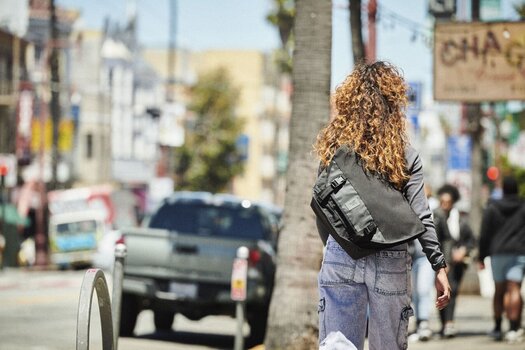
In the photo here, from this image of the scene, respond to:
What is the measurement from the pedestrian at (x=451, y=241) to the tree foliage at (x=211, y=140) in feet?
171

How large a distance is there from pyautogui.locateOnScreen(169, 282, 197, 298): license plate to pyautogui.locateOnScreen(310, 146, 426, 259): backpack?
8.57 meters

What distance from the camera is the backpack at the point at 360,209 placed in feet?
18.1

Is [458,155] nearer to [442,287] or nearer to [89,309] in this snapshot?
[89,309]

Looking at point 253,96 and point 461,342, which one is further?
point 253,96

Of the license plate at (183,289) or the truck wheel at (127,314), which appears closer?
the license plate at (183,289)

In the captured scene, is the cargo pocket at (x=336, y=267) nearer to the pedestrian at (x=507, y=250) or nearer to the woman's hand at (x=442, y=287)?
the woman's hand at (x=442, y=287)

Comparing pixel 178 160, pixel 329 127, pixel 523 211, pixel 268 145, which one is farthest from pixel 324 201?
pixel 268 145

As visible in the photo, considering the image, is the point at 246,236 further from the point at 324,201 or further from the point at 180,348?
the point at 324,201

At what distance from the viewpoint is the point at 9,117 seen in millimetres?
55750

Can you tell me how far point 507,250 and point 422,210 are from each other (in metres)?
8.02

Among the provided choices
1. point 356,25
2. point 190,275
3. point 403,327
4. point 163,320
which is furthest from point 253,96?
point 403,327

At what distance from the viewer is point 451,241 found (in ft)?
48.1

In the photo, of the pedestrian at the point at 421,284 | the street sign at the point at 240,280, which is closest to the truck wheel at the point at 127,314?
the street sign at the point at 240,280

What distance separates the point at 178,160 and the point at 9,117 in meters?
16.9
